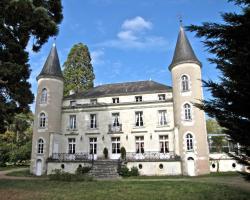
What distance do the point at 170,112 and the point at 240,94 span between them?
799 inches

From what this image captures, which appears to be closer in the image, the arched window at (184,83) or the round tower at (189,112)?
the round tower at (189,112)

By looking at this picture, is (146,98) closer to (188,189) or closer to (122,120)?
(122,120)

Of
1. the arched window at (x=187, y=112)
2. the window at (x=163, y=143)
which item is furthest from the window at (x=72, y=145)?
the arched window at (x=187, y=112)

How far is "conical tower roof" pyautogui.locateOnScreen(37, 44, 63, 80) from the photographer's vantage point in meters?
25.6

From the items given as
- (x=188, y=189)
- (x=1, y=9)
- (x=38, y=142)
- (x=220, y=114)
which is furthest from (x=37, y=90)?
(x=220, y=114)

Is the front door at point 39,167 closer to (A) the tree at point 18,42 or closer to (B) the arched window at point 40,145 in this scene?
(B) the arched window at point 40,145

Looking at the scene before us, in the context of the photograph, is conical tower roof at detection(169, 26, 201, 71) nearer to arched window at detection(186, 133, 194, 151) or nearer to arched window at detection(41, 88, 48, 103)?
arched window at detection(186, 133, 194, 151)

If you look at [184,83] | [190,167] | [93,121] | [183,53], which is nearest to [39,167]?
[93,121]

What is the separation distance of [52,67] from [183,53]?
13403 mm

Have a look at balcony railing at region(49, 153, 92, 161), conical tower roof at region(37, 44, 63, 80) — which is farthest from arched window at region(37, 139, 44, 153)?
conical tower roof at region(37, 44, 63, 80)

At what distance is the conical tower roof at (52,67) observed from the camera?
25628 mm

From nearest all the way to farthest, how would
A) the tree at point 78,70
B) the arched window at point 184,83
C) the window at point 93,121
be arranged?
the arched window at point 184,83 < the window at point 93,121 < the tree at point 78,70

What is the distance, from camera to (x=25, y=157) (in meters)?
32.3

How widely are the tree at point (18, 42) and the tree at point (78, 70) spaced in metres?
22.5
